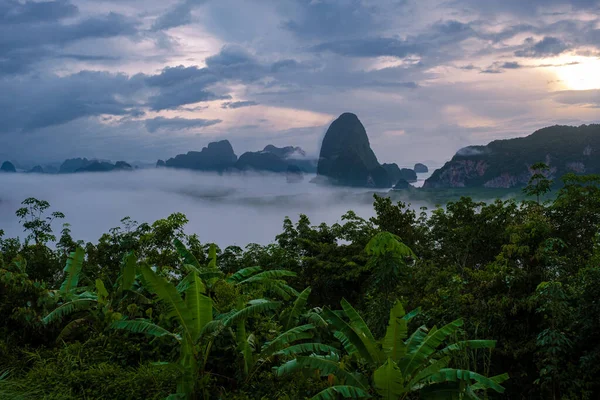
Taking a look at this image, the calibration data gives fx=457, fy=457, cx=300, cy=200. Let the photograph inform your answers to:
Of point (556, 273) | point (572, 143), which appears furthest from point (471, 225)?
point (572, 143)

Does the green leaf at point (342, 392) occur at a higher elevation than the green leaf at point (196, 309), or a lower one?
lower

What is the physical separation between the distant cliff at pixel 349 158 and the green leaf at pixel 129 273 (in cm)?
14837

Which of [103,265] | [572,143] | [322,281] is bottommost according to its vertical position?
[322,281]

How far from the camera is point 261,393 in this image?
5367 millimetres

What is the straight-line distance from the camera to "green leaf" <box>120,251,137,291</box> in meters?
7.02

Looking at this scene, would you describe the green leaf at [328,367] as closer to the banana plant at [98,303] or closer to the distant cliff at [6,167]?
the banana plant at [98,303]

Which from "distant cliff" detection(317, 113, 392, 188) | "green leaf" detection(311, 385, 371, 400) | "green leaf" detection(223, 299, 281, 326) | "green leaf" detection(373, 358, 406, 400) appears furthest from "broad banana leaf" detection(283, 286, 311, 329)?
"distant cliff" detection(317, 113, 392, 188)

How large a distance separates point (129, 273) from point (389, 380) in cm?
439

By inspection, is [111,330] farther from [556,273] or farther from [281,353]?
[556,273]

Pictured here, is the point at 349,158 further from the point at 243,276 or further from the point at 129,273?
the point at 129,273

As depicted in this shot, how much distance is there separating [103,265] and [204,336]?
1210 cm

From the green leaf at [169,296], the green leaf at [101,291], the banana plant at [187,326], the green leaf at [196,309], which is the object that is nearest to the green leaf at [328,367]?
the banana plant at [187,326]

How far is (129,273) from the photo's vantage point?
7117mm

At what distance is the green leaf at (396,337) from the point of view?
520cm
